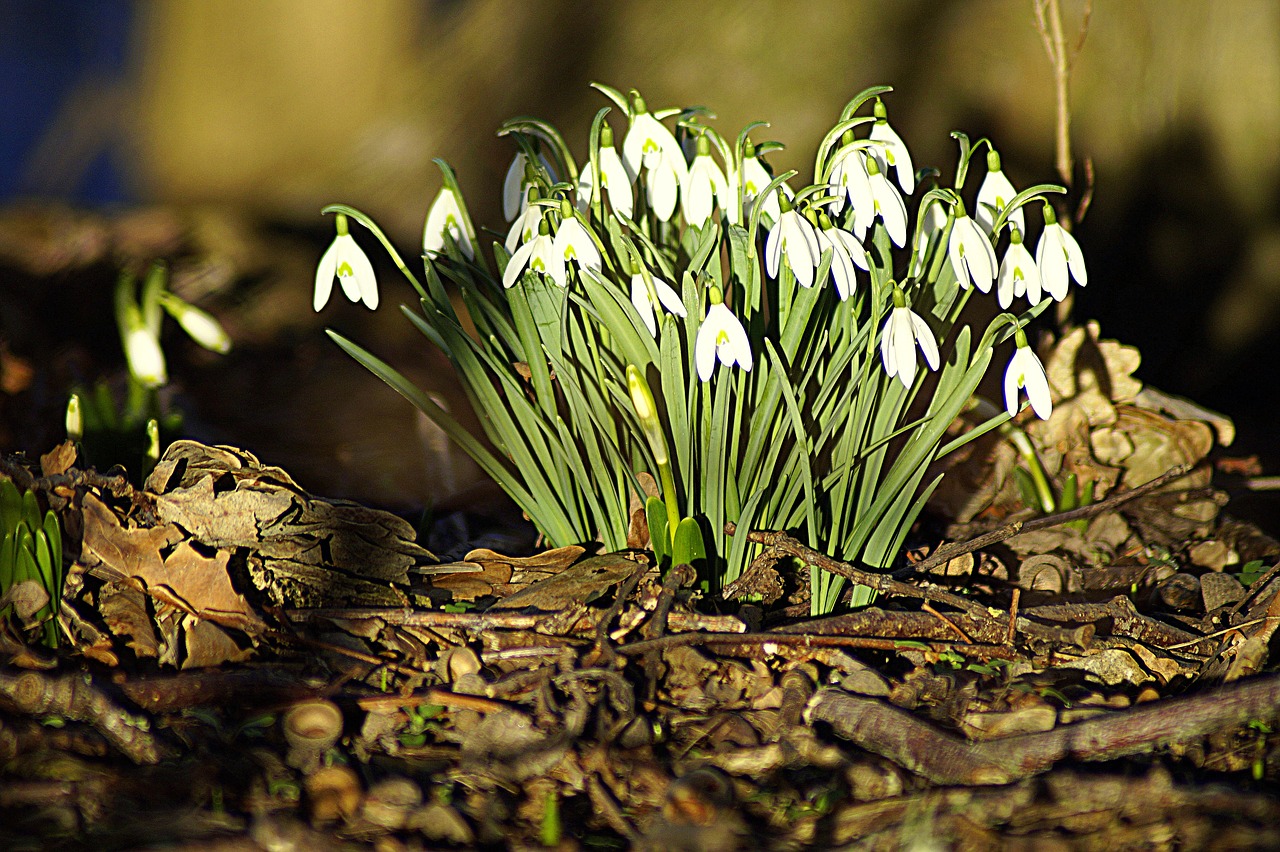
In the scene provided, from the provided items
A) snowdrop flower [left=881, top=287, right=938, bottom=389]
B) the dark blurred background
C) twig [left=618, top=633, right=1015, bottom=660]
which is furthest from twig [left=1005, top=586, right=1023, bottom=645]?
the dark blurred background

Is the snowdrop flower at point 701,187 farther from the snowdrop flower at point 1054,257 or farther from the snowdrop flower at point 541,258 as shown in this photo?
the snowdrop flower at point 1054,257

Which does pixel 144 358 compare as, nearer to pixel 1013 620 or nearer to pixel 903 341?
pixel 903 341

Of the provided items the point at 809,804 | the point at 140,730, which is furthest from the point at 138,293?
the point at 809,804

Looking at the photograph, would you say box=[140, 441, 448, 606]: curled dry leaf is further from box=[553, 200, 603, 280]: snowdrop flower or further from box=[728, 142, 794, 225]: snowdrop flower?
box=[728, 142, 794, 225]: snowdrop flower

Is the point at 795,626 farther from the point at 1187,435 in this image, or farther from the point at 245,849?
the point at 1187,435

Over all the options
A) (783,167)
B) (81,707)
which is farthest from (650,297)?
(783,167)

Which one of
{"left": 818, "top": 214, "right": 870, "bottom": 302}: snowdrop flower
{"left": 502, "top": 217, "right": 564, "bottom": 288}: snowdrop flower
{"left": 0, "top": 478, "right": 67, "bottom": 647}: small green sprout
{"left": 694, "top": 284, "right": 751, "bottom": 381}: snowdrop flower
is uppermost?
{"left": 818, "top": 214, "right": 870, "bottom": 302}: snowdrop flower
